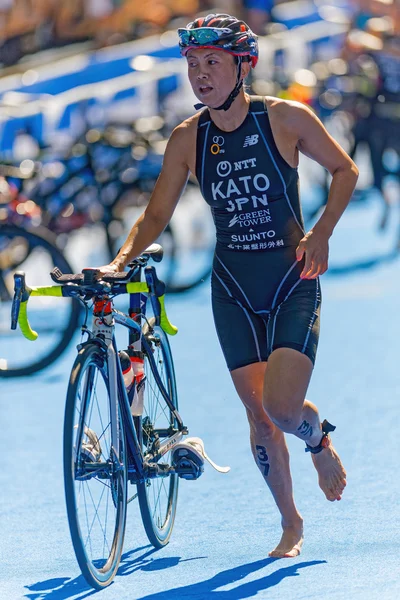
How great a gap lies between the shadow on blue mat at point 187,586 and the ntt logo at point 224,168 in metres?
1.61

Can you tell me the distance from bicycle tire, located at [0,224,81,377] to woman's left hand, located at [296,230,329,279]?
4440 mm

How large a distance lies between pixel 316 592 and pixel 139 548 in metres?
1.11

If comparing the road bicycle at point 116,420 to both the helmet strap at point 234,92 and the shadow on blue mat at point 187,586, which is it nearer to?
the shadow on blue mat at point 187,586

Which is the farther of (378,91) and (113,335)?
(378,91)

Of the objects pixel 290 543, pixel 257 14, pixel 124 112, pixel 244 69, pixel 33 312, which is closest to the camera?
pixel 244 69

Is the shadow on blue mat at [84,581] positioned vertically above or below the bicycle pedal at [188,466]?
below

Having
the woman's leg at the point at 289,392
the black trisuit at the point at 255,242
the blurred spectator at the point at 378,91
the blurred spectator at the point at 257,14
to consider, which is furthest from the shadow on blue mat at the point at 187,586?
the blurred spectator at the point at 257,14

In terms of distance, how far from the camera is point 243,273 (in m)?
5.78

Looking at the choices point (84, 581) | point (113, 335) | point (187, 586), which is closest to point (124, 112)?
point (113, 335)

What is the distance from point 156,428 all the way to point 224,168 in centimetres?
122

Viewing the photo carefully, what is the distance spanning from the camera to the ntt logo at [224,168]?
221 inches

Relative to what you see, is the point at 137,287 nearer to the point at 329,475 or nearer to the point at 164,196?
the point at 164,196

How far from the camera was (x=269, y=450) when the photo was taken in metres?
5.79

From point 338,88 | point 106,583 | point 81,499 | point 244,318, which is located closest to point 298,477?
point 81,499
